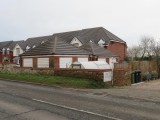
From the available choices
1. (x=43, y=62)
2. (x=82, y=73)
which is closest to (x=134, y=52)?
(x=43, y=62)

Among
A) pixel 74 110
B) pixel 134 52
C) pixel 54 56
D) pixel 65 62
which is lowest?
pixel 74 110

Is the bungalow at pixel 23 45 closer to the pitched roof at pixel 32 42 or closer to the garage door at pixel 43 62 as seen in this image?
the pitched roof at pixel 32 42

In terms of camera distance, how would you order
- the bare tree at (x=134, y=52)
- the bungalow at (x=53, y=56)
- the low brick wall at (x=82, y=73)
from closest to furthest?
the low brick wall at (x=82, y=73) < the bungalow at (x=53, y=56) < the bare tree at (x=134, y=52)

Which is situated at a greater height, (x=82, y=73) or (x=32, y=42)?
(x=32, y=42)

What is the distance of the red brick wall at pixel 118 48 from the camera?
49.0 m

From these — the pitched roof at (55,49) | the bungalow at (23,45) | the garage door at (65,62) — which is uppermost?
the bungalow at (23,45)

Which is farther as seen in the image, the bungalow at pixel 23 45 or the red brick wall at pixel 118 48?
the bungalow at pixel 23 45

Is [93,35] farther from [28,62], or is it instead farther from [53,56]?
[53,56]

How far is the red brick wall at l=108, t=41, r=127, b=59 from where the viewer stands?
4905 cm

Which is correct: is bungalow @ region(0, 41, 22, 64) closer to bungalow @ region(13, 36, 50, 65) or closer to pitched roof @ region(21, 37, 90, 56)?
bungalow @ region(13, 36, 50, 65)

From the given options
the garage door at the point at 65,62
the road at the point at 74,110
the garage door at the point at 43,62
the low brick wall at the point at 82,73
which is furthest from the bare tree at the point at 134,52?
the road at the point at 74,110

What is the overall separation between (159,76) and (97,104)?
2017 centimetres

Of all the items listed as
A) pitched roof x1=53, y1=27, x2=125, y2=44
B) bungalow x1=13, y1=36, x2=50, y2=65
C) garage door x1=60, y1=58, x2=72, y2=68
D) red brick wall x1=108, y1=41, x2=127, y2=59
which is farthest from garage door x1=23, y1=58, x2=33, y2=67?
bungalow x1=13, y1=36, x2=50, y2=65

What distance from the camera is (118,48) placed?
169 feet
